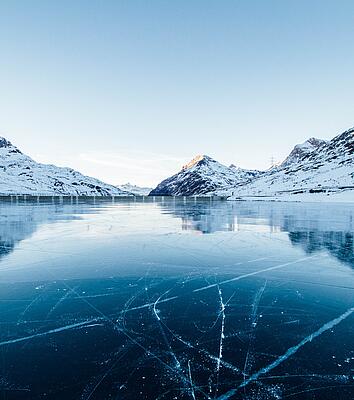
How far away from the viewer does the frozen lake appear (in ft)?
9.06

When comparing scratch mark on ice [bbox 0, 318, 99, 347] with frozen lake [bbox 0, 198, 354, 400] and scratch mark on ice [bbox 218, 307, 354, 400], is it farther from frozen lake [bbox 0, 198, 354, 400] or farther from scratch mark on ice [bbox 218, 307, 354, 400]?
scratch mark on ice [bbox 218, 307, 354, 400]

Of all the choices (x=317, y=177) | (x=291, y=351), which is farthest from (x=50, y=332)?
(x=317, y=177)

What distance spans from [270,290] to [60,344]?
3.75m

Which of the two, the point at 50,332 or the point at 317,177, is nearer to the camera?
the point at 50,332

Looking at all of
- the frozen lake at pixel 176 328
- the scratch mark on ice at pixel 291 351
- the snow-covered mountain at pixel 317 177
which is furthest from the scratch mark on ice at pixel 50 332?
the snow-covered mountain at pixel 317 177

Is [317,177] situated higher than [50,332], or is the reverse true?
[317,177]

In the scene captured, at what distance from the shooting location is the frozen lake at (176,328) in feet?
9.06

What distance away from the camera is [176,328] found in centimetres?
391

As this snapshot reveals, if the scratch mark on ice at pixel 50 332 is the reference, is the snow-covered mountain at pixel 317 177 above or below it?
above

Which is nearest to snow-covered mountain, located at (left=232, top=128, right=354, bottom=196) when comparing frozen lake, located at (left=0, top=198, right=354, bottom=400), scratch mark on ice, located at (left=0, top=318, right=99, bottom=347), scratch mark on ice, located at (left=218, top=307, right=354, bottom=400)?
frozen lake, located at (left=0, top=198, right=354, bottom=400)

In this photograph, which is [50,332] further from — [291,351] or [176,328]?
[291,351]

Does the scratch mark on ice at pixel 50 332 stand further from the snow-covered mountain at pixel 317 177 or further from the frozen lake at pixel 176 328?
the snow-covered mountain at pixel 317 177

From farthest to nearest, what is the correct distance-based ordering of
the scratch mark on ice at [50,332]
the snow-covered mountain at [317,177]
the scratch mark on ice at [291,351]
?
the snow-covered mountain at [317,177]
the scratch mark on ice at [50,332]
the scratch mark on ice at [291,351]

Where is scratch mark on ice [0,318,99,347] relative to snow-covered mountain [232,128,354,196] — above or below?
below
